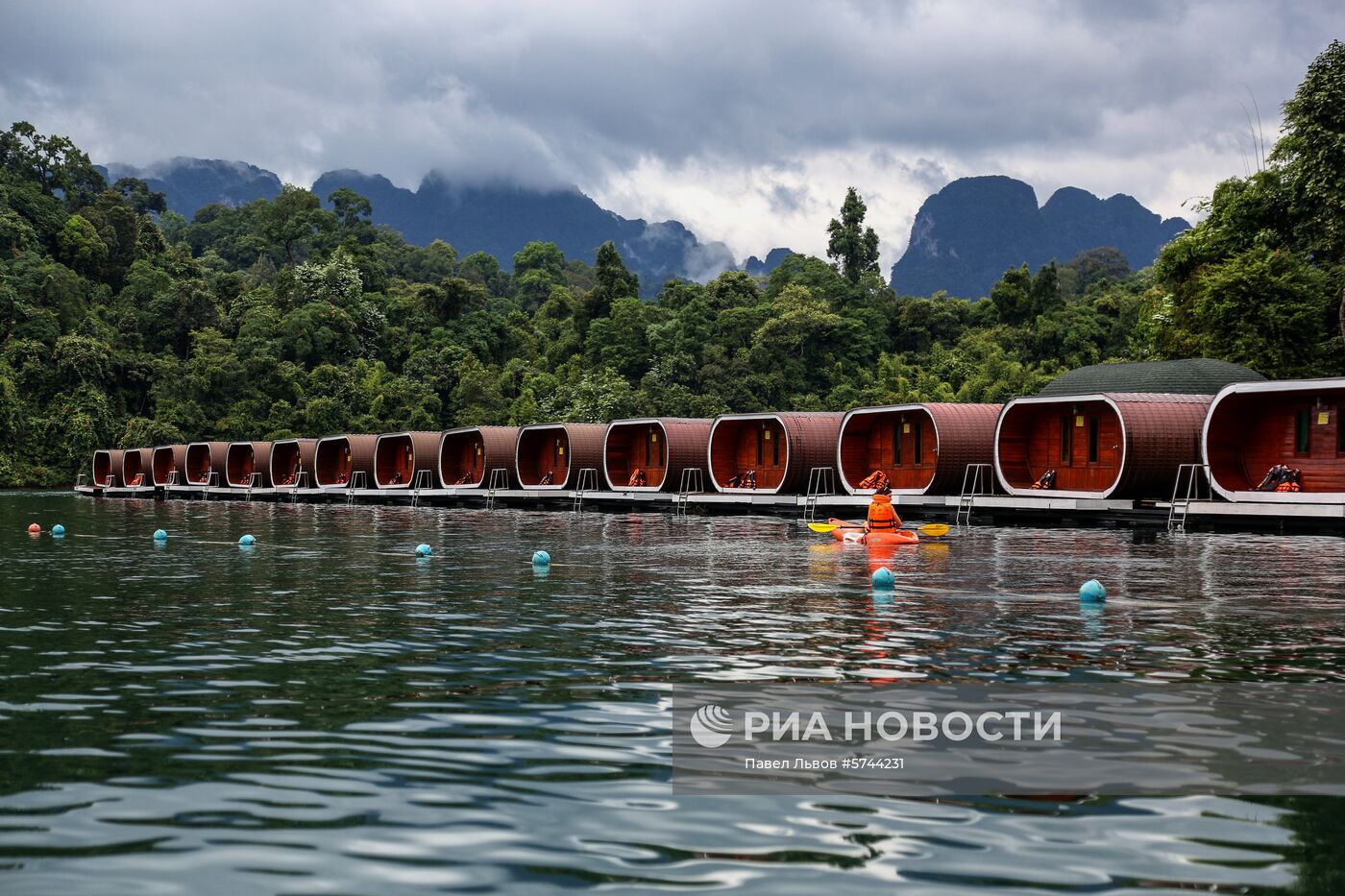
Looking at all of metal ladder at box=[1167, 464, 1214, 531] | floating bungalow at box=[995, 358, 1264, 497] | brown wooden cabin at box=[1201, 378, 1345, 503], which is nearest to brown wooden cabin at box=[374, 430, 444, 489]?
floating bungalow at box=[995, 358, 1264, 497]

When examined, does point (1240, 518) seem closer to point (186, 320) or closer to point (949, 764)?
point (949, 764)

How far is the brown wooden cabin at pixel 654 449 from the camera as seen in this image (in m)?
40.2

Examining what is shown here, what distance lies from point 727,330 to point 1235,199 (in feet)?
152

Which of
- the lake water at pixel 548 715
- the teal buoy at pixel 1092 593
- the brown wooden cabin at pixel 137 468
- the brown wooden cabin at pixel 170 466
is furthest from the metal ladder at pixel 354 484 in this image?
the teal buoy at pixel 1092 593

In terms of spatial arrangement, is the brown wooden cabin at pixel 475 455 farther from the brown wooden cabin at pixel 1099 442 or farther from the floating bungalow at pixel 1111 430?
the brown wooden cabin at pixel 1099 442

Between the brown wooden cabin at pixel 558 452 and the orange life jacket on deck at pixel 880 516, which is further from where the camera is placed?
the brown wooden cabin at pixel 558 452

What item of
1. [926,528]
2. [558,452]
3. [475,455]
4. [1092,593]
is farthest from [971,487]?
[475,455]

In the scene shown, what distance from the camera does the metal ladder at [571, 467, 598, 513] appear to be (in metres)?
41.7

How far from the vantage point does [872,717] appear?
24.5 feet

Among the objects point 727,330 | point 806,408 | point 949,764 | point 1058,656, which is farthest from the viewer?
point 727,330

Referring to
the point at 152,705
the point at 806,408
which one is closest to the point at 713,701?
the point at 152,705

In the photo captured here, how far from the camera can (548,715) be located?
7.61m

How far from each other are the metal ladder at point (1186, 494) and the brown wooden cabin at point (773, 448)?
32.3 feet

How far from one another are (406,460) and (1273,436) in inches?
1426
